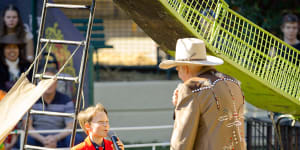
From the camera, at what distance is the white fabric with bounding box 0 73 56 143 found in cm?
396

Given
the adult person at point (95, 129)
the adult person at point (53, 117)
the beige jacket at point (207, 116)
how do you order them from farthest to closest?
the adult person at point (53, 117), the adult person at point (95, 129), the beige jacket at point (207, 116)

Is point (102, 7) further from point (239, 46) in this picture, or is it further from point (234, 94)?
point (234, 94)

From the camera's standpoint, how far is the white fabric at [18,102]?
3.96 meters

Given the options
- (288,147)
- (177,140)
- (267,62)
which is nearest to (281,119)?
(288,147)

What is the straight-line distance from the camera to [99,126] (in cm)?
421

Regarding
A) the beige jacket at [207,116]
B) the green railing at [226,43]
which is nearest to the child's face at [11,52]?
the green railing at [226,43]

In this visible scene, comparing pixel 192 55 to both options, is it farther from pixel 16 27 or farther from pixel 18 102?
pixel 16 27

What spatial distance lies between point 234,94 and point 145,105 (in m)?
5.57

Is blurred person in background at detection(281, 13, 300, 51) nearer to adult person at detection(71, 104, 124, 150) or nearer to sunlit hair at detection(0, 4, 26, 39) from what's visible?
sunlit hair at detection(0, 4, 26, 39)

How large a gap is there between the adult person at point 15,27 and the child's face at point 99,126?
12.1ft

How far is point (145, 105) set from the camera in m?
9.30

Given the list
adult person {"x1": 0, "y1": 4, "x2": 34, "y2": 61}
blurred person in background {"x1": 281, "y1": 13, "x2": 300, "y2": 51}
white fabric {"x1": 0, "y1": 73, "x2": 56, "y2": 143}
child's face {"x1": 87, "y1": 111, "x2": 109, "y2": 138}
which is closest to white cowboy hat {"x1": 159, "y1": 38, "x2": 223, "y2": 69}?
child's face {"x1": 87, "y1": 111, "x2": 109, "y2": 138}

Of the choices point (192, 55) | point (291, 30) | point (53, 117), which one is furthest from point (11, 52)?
point (192, 55)

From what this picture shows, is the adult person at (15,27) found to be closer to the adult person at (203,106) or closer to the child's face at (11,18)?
the child's face at (11,18)
